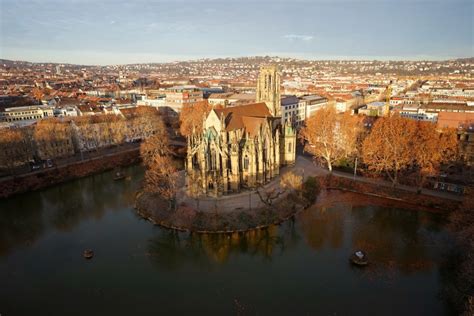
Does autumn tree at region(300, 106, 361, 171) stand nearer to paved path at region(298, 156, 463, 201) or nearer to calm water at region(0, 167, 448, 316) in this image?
paved path at region(298, 156, 463, 201)

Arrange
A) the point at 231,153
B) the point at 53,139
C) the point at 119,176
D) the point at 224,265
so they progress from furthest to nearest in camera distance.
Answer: the point at 53,139 < the point at 119,176 < the point at 231,153 < the point at 224,265

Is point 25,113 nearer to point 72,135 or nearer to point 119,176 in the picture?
point 72,135

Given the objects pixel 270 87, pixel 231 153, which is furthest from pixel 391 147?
pixel 231 153

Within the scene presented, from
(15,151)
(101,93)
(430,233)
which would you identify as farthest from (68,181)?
(101,93)

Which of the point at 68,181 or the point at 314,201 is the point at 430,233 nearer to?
the point at 314,201

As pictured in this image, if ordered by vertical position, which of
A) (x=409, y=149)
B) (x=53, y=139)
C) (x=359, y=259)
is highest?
(x=409, y=149)

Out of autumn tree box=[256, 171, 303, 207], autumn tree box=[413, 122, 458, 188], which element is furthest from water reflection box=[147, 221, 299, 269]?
autumn tree box=[413, 122, 458, 188]

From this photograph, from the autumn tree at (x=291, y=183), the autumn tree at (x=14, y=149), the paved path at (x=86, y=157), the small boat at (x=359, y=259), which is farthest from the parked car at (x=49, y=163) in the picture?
the small boat at (x=359, y=259)
